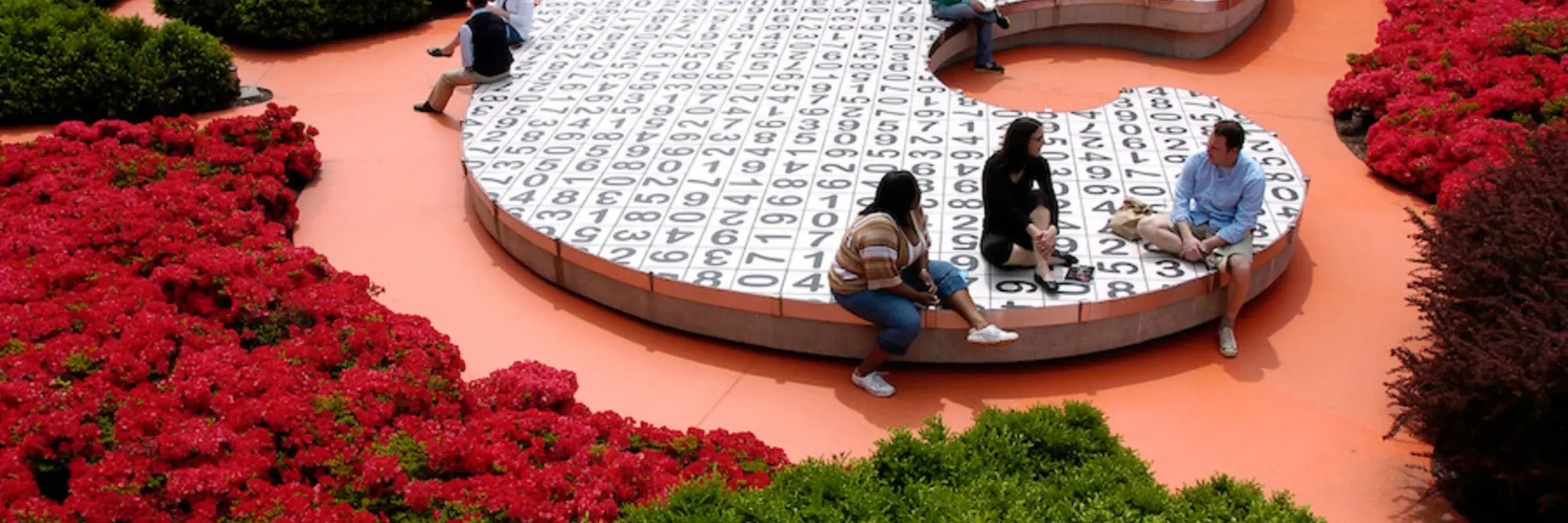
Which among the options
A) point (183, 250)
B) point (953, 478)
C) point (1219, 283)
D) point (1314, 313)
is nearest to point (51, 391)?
point (183, 250)

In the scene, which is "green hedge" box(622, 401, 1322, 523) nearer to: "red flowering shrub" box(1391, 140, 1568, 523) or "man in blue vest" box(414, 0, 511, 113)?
"red flowering shrub" box(1391, 140, 1568, 523)

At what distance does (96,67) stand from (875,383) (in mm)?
6482

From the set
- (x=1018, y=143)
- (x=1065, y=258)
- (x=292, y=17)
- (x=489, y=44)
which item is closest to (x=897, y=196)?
(x=1018, y=143)

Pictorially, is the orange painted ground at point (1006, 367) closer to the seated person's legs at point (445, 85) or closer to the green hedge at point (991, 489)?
the seated person's legs at point (445, 85)

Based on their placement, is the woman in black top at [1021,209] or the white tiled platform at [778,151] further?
the white tiled platform at [778,151]

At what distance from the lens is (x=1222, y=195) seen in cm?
617

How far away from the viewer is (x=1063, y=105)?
31.8ft

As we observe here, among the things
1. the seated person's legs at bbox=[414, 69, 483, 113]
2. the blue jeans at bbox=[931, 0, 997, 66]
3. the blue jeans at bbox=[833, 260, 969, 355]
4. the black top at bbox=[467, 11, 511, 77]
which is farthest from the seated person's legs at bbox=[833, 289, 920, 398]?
the blue jeans at bbox=[931, 0, 997, 66]

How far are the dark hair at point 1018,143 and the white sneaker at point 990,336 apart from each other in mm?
794

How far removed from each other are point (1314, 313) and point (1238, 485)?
2.53 m

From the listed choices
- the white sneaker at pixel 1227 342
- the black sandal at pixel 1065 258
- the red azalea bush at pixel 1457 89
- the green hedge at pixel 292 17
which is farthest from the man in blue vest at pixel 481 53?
the red azalea bush at pixel 1457 89

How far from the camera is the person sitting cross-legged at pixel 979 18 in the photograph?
398 inches

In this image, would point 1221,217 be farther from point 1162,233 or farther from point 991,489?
point 991,489

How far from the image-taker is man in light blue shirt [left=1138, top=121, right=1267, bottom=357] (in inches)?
238
